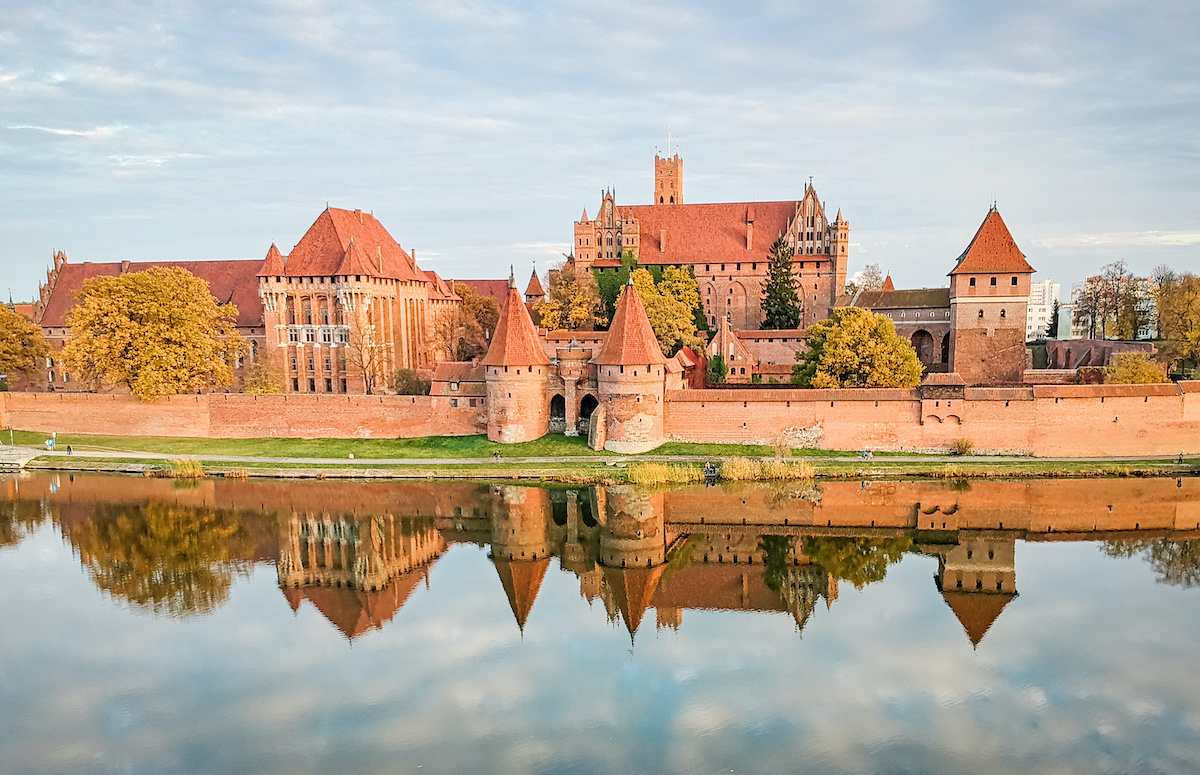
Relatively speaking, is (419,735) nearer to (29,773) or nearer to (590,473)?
(29,773)

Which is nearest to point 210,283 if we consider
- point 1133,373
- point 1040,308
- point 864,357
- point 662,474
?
point 662,474

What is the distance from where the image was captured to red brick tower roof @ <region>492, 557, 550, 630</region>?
16078 mm

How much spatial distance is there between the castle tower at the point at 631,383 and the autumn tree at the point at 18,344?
28.3 meters

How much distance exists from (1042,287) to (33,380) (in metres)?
132

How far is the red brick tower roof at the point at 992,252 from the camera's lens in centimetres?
3216

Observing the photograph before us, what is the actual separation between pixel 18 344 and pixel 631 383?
29.8m

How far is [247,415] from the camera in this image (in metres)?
31.6

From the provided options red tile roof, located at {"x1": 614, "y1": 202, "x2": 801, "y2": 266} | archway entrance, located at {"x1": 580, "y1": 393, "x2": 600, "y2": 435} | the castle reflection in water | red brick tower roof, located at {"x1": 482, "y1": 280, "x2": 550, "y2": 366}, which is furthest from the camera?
red tile roof, located at {"x1": 614, "y1": 202, "x2": 801, "y2": 266}

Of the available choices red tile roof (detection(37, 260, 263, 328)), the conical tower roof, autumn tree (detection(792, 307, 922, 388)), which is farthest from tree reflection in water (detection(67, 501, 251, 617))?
autumn tree (detection(792, 307, 922, 388))

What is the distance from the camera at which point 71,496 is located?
988 inches

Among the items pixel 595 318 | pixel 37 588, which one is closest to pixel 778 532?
pixel 37 588

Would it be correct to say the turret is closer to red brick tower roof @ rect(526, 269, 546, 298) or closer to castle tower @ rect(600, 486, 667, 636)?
castle tower @ rect(600, 486, 667, 636)

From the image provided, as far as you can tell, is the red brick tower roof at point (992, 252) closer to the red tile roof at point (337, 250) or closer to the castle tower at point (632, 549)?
the castle tower at point (632, 549)

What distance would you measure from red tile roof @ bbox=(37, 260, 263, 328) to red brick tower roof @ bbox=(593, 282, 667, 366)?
22.5m
